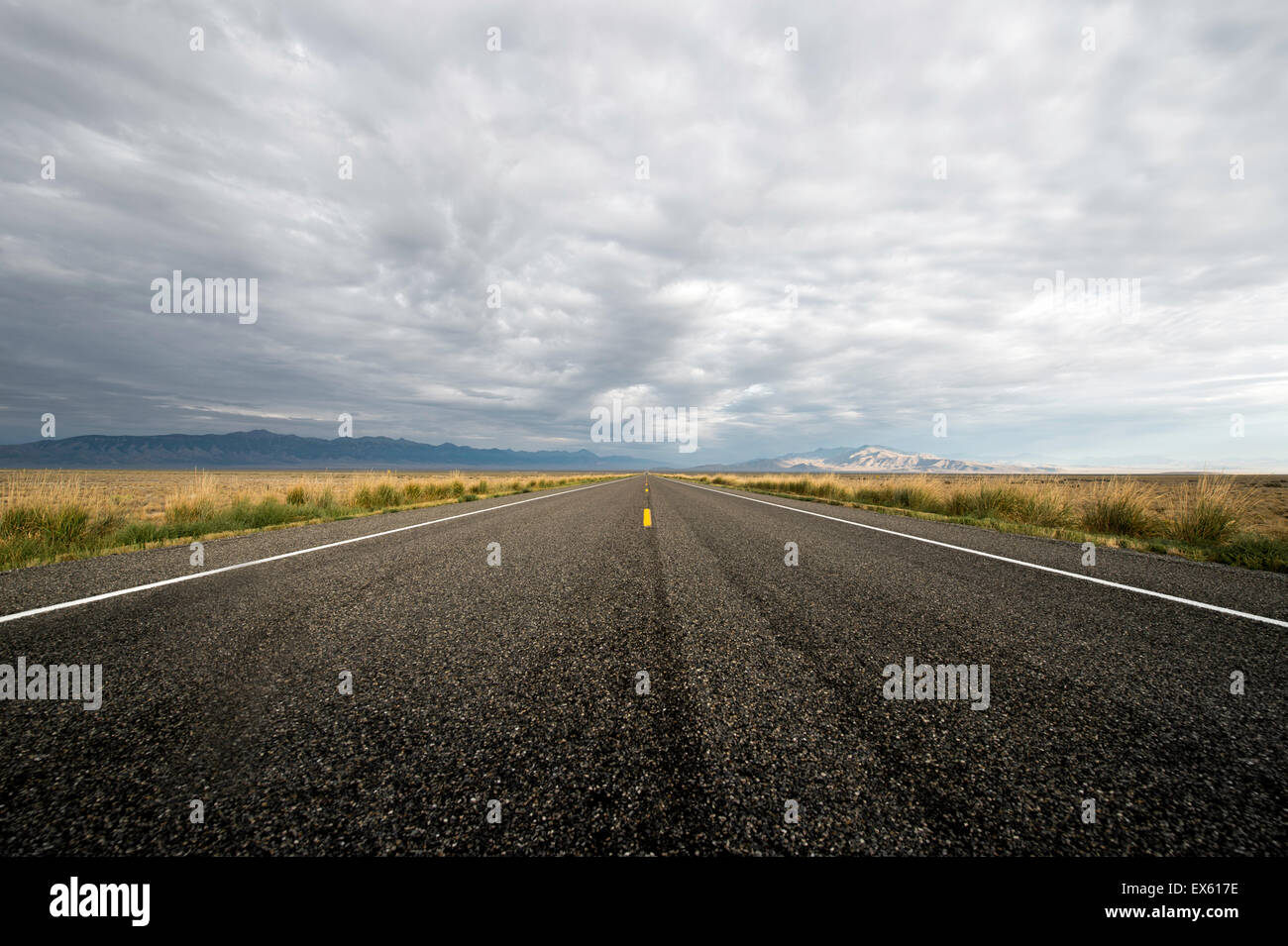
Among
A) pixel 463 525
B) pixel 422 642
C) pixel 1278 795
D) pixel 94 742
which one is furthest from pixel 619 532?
pixel 1278 795

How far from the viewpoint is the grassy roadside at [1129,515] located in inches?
261

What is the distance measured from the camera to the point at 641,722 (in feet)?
7.04

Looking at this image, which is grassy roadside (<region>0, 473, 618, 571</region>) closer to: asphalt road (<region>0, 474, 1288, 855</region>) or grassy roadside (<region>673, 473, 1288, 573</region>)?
asphalt road (<region>0, 474, 1288, 855</region>)

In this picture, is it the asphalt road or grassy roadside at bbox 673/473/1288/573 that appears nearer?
the asphalt road

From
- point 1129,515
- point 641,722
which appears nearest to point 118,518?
point 641,722

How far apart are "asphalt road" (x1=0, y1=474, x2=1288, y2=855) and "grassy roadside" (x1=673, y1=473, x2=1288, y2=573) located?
2881mm

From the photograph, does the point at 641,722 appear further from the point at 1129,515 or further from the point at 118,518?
the point at 118,518

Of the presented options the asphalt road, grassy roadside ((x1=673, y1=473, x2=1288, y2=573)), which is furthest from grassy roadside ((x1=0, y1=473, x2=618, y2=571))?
grassy roadside ((x1=673, y1=473, x2=1288, y2=573))

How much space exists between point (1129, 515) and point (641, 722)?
1206 centimetres

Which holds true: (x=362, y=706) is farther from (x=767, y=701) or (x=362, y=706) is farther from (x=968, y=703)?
(x=968, y=703)

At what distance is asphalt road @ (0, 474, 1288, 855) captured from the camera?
1.50 metres

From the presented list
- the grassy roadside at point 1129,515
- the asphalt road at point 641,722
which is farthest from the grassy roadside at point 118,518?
the grassy roadside at point 1129,515

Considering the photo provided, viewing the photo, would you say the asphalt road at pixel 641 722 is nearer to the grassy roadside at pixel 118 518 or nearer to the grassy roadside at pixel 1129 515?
the grassy roadside at pixel 1129 515

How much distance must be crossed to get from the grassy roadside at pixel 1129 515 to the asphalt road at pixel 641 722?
288 cm
